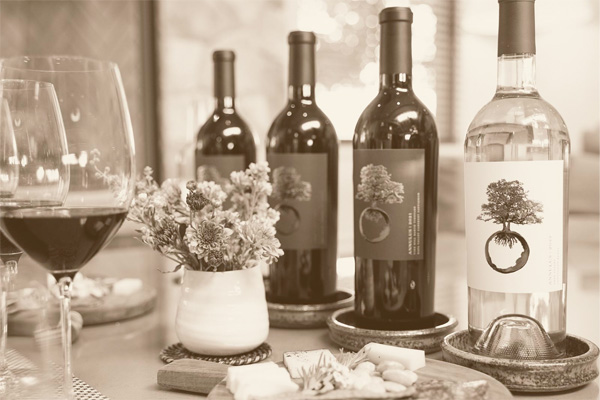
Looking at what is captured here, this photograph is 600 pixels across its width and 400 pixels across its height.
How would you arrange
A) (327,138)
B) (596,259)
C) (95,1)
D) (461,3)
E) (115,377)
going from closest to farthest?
(115,377), (327,138), (596,259), (95,1), (461,3)

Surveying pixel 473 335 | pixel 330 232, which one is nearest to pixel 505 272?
pixel 473 335

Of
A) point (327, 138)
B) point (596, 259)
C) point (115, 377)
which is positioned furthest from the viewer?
point (596, 259)

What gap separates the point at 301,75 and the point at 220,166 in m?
0.24

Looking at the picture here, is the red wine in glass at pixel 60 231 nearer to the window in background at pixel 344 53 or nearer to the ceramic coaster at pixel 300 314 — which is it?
the ceramic coaster at pixel 300 314

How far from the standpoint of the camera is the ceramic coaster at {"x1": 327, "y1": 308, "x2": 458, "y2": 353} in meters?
0.79

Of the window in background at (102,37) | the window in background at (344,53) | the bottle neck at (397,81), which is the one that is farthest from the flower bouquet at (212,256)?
the window in background at (344,53)

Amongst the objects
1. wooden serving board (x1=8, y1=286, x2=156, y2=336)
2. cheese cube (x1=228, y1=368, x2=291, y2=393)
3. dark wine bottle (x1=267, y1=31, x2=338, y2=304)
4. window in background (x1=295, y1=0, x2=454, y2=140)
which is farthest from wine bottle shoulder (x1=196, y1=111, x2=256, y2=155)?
window in background (x1=295, y1=0, x2=454, y2=140)

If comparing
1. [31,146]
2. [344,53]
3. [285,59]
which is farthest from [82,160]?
[344,53]

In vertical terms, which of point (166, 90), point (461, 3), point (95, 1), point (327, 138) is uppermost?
point (461, 3)

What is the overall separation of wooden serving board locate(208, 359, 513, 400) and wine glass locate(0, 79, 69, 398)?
9.4 inches

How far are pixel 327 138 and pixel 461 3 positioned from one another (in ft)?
11.6

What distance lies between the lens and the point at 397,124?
2.74 ft

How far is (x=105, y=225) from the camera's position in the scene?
0.64m

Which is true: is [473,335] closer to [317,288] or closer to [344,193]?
[317,288]
